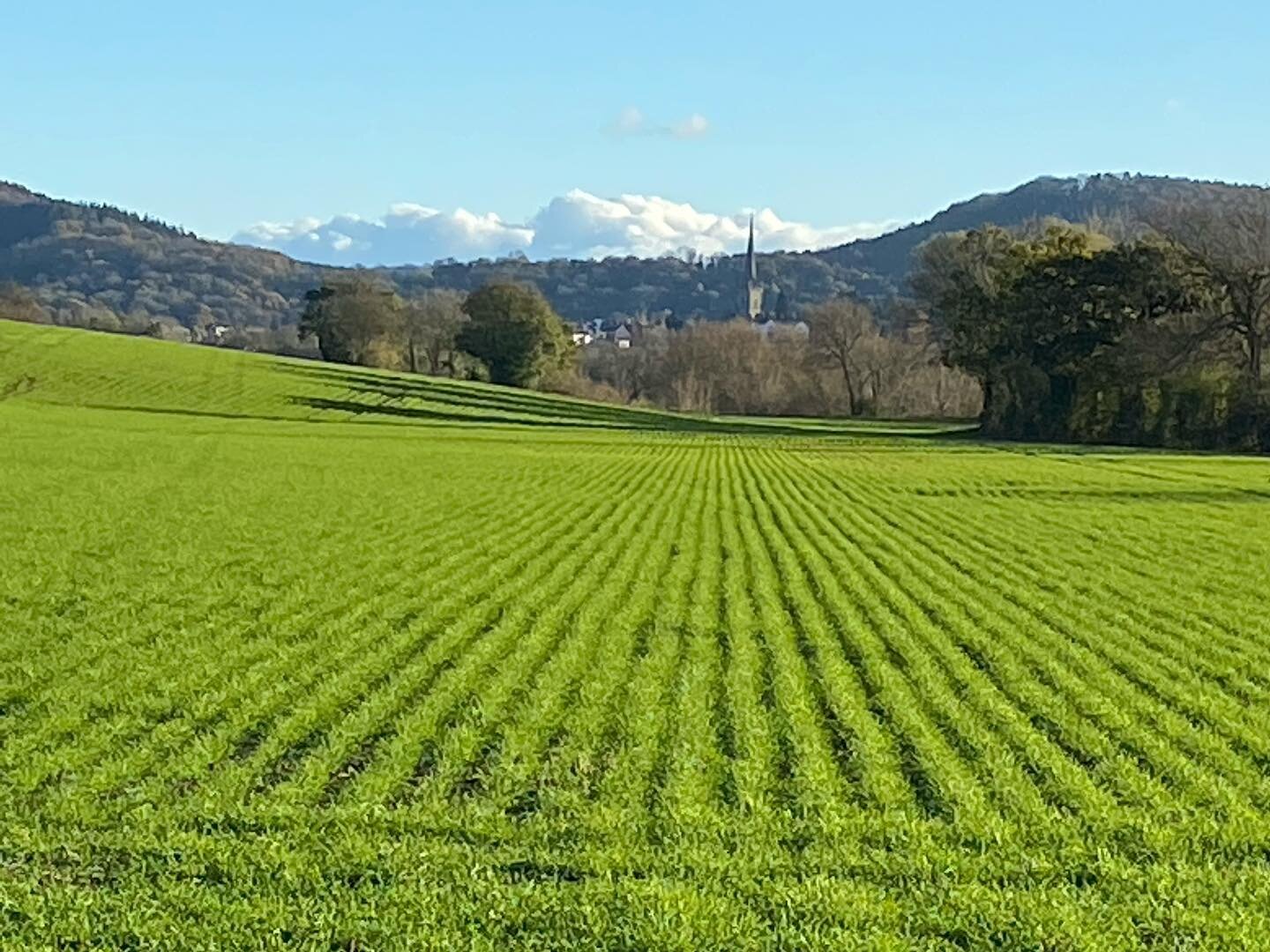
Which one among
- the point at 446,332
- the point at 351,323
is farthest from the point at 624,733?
the point at 446,332

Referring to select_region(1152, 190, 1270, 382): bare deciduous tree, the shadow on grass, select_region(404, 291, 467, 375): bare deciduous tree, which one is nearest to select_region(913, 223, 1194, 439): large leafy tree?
select_region(1152, 190, 1270, 382): bare deciduous tree

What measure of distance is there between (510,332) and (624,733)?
8912cm

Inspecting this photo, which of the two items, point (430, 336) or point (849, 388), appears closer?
point (849, 388)

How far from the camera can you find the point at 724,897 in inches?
246

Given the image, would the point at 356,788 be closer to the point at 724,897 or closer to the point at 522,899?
the point at 522,899

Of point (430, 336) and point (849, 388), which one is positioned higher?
point (430, 336)

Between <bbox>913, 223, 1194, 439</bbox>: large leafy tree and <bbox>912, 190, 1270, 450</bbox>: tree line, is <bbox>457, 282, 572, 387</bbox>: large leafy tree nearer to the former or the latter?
<bbox>913, 223, 1194, 439</bbox>: large leafy tree

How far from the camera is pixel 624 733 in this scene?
9.17 m

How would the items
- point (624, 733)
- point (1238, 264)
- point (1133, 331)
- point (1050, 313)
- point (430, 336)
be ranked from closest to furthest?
point (624, 733) → point (1238, 264) → point (1133, 331) → point (1050, 313) → point (430, 336)

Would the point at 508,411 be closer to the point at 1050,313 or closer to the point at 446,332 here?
the point at 1050,313

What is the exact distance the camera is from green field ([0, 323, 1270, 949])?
613 centimetres

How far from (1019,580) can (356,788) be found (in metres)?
11.4

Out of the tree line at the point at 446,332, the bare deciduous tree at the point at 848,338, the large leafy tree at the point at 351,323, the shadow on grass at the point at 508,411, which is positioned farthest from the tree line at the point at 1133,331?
the large leafy tree at the point at 351,323

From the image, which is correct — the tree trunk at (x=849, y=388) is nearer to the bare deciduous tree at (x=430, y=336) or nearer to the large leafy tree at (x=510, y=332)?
the large leafy tree at (x=510, y=332)
